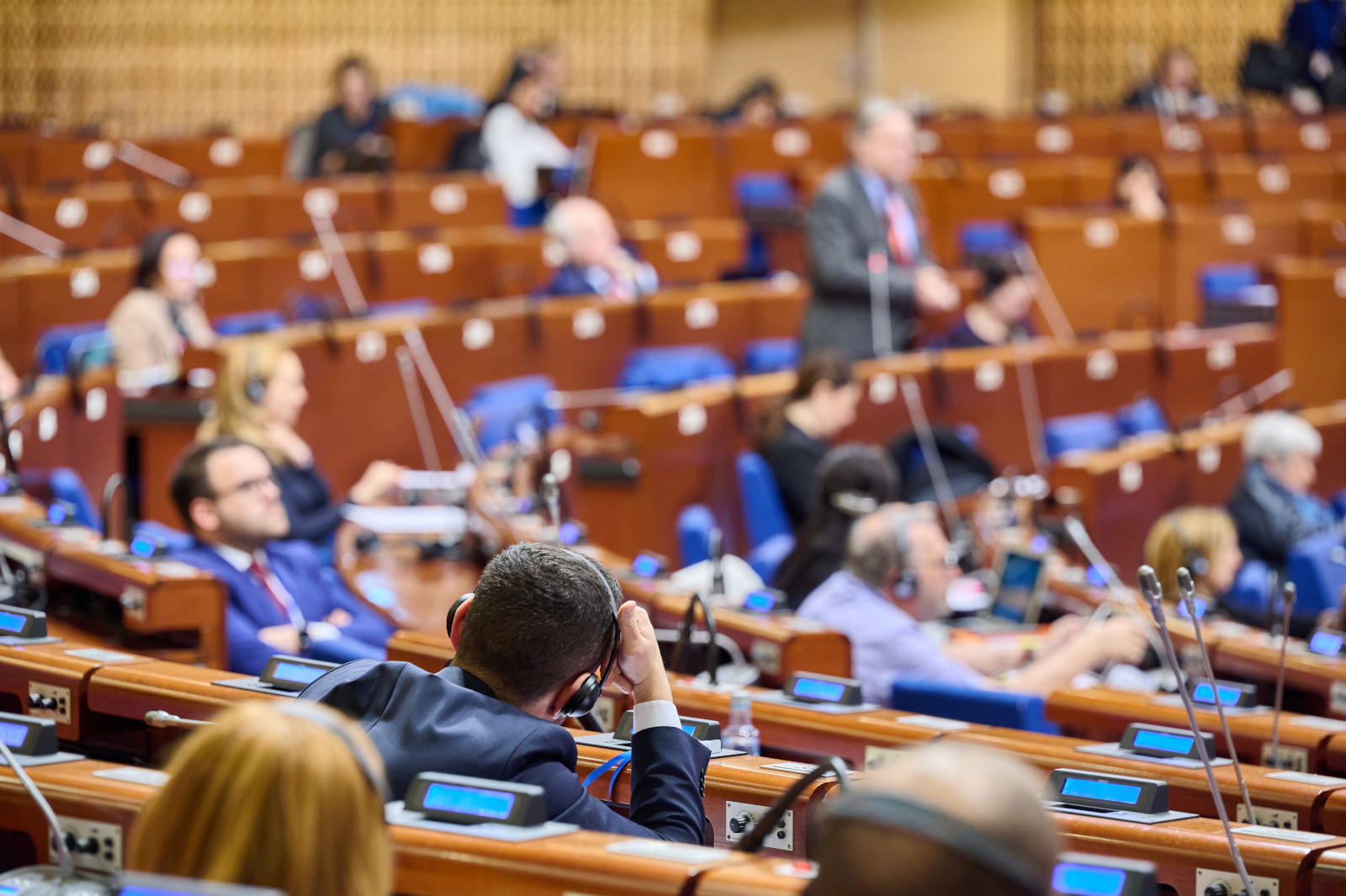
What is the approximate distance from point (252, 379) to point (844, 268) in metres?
2.31

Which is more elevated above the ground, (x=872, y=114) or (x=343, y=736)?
(x=872, y=114)

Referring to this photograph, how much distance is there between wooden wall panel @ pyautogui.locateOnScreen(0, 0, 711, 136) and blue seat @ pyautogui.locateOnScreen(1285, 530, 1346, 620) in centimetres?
725

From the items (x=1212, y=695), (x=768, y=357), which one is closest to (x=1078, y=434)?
(x=768, y=357)

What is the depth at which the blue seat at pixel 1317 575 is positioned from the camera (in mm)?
4633

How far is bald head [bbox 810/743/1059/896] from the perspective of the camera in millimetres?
1072

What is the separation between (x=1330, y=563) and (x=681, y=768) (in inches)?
135

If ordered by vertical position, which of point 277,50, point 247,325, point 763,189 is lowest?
point 247,325

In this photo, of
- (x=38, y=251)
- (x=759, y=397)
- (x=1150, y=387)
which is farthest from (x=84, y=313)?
(x=1150, y=387)

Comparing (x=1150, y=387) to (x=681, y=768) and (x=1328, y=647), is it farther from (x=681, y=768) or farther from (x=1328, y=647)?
(x=681, y=768)

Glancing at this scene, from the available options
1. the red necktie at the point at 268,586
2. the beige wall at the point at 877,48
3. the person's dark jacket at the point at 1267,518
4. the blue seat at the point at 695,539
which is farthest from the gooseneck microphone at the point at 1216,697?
the beige wall at the point at 877,48

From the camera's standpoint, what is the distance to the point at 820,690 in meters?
2.49

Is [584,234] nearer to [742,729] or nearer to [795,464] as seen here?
[795,464]

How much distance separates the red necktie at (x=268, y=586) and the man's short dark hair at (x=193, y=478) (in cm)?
15

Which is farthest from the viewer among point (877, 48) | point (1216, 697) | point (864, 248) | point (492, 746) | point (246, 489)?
point (877, 48)
